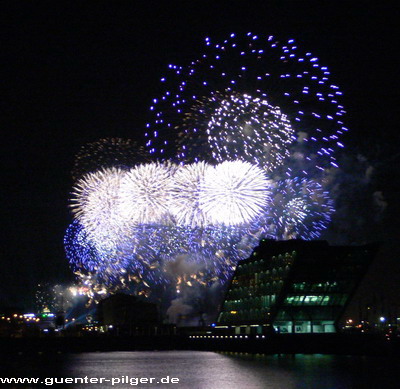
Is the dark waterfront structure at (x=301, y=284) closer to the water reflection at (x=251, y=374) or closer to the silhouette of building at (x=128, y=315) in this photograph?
the water reflection at (x=251, y=374)

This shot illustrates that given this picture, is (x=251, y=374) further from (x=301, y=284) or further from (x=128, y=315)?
(x=128, y=315)

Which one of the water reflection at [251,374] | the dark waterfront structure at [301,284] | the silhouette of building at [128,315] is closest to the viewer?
the water reflection at [251,374]

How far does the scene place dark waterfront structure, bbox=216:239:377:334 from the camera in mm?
99000

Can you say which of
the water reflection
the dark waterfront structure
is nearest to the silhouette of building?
the dark waterfront structure

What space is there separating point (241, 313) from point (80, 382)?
210 ft

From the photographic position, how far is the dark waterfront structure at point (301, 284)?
99000mm

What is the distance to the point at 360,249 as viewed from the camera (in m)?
99.9

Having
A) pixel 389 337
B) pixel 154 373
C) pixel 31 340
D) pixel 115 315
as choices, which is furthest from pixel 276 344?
pixel 115 315

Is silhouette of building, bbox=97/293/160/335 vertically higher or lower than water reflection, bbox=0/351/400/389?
higher

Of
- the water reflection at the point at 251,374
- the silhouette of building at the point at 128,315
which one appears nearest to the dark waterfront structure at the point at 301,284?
the water reflection at the point at 251,374

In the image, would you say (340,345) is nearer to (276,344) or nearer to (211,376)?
(276,344)

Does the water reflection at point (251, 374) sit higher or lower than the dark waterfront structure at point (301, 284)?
lower

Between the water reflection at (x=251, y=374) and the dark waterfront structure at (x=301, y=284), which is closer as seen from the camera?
the water reflection at (x=251, y=374)

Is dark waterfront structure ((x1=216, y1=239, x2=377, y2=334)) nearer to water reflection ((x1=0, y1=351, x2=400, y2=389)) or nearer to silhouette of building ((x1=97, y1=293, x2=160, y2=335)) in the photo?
water reflection ((x1=0, y1=351, x2=400, y2=389))
